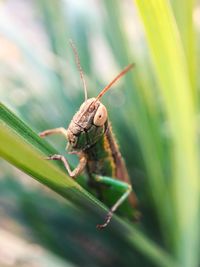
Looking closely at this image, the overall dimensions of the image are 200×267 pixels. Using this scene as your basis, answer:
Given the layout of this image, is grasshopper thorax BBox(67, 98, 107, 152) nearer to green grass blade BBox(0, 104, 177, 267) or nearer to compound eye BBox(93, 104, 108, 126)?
compound eye BBox(93, 104, 108, 126)

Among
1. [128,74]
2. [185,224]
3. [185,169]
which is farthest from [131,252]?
[128,74]

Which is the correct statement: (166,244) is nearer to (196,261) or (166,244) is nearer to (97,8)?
(196,261)

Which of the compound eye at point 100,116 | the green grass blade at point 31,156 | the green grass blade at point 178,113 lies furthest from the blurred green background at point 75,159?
the green grass blade at point 31,156

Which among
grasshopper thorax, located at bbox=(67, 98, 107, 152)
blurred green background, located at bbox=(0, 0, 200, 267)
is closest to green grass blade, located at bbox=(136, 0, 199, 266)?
blurred green background, located at bbox=(0, 0, 200, 267)

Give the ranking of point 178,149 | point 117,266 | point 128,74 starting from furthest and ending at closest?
point 117,266 < point 128,74 < point 178,149

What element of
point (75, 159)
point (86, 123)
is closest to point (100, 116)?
point (86, 123)

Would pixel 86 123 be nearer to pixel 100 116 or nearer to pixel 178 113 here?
pixel 100 116
